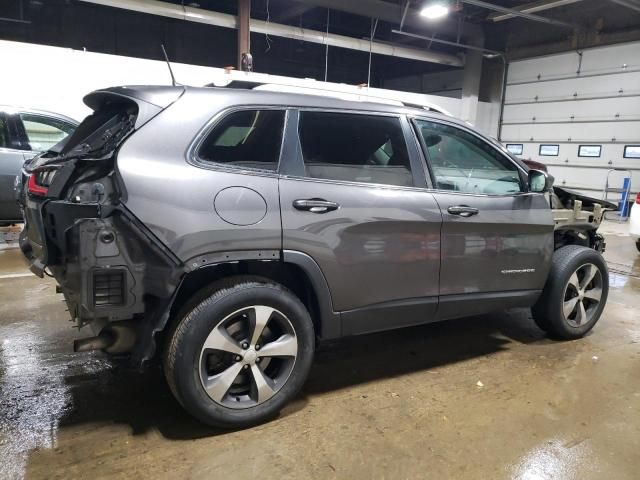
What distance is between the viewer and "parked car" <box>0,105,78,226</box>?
5.73m

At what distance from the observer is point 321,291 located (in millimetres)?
2494

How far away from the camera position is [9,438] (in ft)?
7.39

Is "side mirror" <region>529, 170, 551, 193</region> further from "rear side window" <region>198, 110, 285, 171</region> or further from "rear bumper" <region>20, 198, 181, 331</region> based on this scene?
"rear bumper" <region>20, 198, 181, 331</region>

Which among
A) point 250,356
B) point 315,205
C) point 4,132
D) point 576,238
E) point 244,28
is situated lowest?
point 250,356

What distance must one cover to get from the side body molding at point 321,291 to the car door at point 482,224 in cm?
78

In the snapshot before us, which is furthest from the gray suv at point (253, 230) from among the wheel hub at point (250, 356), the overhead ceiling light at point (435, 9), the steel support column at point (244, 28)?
the overhead ceiling light at point (435, 9)

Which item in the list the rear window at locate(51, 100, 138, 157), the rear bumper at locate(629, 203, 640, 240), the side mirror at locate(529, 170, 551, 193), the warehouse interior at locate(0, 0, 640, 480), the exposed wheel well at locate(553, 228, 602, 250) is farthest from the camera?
the rear bumper at locate(629, 203, 640, 240)

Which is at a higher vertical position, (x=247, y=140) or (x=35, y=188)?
(x=247, y=140)

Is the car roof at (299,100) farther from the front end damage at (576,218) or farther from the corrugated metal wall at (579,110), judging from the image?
the corrugated metal wall at (579,110)

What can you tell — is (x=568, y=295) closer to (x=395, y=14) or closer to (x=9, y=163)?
(x=9, y=163)

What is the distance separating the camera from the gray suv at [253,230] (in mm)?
2078

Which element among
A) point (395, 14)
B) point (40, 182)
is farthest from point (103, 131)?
point (395, 14)

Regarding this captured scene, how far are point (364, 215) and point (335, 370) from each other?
45.1 inches

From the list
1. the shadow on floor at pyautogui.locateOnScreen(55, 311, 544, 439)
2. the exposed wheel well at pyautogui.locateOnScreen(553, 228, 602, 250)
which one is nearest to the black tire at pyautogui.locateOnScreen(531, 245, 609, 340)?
the exposed wheel well at pyautogui.locateOnScreen(553, 228, 602, 250)
